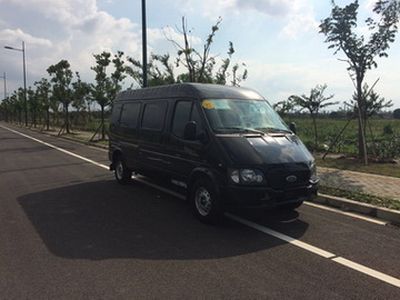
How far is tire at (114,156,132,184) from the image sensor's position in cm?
1023

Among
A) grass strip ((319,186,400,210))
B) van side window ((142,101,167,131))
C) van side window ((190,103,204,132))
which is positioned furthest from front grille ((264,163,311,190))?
van side window ((142,101,167,131))

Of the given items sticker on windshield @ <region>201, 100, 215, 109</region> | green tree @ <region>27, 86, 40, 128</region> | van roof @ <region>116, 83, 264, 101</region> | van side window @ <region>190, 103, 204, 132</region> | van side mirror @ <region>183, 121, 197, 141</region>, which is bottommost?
green tree @ <region>27, 86, 40, 128</region>

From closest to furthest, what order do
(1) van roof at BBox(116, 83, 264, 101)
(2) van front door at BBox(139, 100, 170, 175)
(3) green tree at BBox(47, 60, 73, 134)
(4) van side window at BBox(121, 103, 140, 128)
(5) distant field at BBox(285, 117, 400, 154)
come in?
(1) van roof at BBox(116, 83, 264, 101) < (2) van front door at BBox(139, 100, 170, 175) < (4) van side window at BBox(121, 103, 140, 128) < (5) distant field at BBox(285, 117, 400, 154) < (3) green tree at BBox(47, 60, 73, 134)

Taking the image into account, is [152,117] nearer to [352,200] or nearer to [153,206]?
[153,206]

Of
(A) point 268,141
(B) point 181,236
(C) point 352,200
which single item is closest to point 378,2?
(C) point 352,200

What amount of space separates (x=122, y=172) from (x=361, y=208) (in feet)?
17.3

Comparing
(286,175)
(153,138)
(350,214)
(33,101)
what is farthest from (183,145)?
(33,101)

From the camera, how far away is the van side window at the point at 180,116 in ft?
24.7

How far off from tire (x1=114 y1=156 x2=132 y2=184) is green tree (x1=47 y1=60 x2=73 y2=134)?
2915 cm

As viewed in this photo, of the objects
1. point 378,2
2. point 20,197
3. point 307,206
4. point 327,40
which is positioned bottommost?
point 20,197

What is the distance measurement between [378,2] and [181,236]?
406 inches

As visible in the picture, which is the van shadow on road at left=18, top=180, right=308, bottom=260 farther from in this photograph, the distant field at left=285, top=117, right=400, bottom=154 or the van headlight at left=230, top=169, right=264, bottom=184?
the distant field at left=285, top=117, right=400, bottom=154

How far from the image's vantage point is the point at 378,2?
1306 cm

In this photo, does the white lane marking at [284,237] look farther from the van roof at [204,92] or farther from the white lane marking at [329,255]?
the van roof at [204,92]
